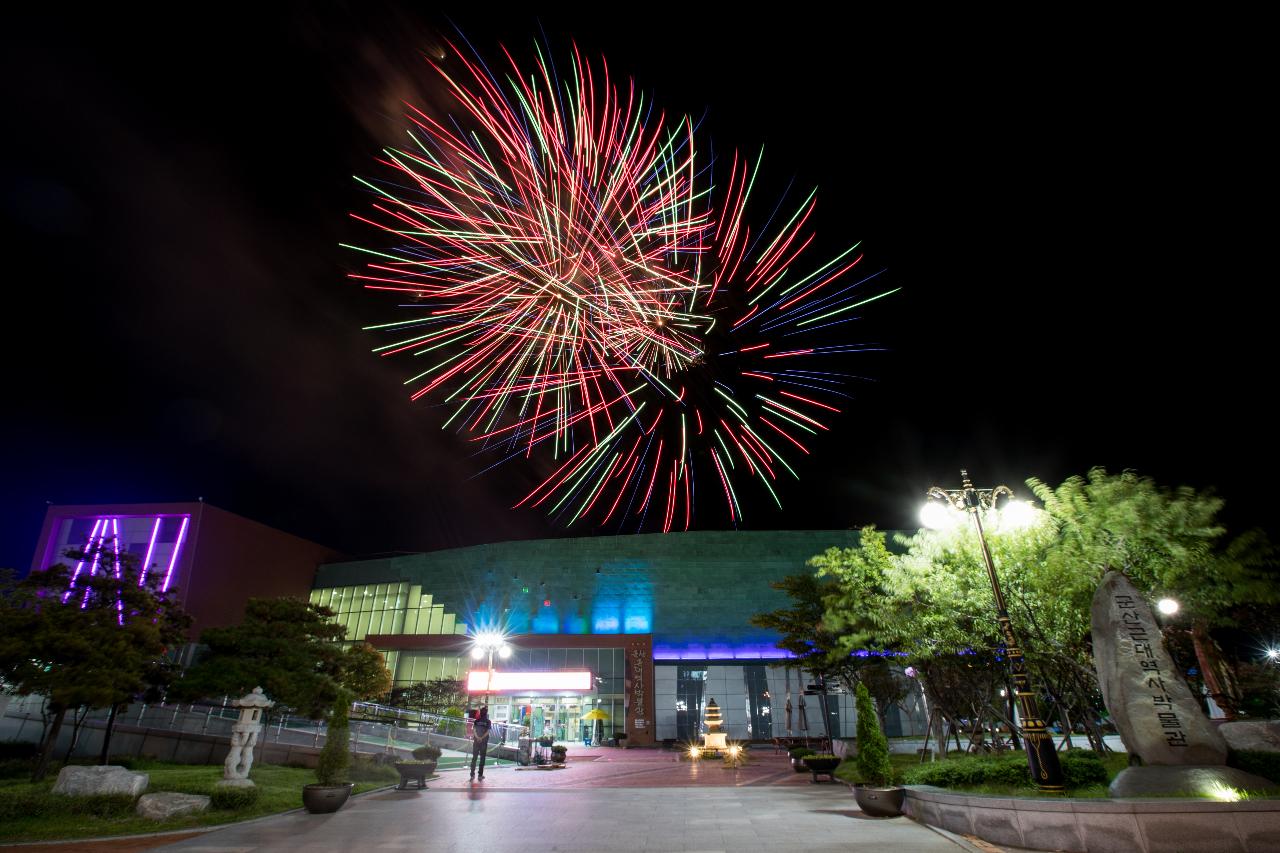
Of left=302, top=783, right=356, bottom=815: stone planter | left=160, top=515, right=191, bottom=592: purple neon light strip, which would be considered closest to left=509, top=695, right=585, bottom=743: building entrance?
left=160, top=515, right=191, bottom=592: purple neon light strip

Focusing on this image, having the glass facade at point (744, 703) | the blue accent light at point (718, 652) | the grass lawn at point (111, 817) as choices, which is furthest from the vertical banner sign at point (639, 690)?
the grass lawn at point (111, 817)

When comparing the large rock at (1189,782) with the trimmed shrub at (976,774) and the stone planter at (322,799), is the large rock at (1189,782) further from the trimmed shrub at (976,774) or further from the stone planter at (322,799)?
the stone planter at (322,799)

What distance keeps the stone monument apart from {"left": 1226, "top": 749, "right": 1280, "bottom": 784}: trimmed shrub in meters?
0.94

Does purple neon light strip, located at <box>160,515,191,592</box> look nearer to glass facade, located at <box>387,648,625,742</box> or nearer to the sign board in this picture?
glass facade, located at <box>387,648,625,742</box>

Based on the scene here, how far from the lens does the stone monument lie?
9852 millimetres

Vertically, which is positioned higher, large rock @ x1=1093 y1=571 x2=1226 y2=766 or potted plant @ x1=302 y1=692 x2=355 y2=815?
large rock @ x1=1093 y1=571 x2=1226 y2=766

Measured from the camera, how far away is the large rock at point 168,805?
38.8 ft

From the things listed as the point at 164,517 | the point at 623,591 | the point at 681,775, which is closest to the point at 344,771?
the point at 681,775

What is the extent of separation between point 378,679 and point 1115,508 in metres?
31.7

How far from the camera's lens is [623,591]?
2148 inches

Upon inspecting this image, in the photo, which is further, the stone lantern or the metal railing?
the metal railing

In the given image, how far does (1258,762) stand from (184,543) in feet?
210

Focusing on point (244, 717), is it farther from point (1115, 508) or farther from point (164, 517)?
point (164, 517)

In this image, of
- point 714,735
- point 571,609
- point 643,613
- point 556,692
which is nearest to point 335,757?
point 714,735
